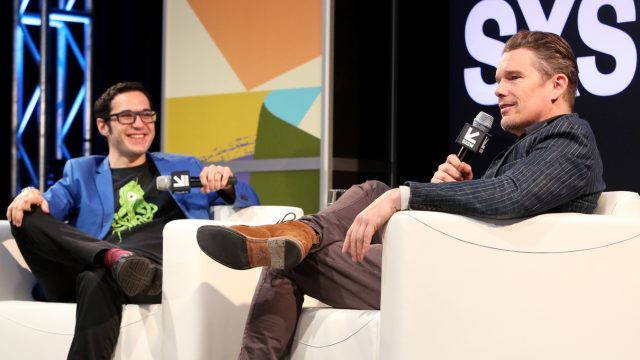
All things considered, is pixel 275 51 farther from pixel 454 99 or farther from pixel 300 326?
pixel 300 326

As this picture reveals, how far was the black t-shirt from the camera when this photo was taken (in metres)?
3.35

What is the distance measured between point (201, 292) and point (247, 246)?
1.45ft

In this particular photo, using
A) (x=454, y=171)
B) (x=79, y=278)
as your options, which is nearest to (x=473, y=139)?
(x=454, y=171)

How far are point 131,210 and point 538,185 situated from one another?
172cm

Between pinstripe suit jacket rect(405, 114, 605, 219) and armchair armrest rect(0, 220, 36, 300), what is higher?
pinstripe suit jacket rect(405, 114, 605, 219)

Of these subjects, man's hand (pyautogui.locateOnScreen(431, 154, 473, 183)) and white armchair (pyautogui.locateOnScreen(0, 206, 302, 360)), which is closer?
man's hand (pyautogui.locateOnScreen(431, 154, 473, 183))

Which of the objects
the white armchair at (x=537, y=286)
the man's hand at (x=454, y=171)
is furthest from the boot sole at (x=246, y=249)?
the man's hand at (x=454, y=171)

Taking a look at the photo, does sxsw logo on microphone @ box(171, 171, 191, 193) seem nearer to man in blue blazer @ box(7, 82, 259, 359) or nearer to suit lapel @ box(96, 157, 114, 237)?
man in blue blazer @ box(7, 82, 259, 359)

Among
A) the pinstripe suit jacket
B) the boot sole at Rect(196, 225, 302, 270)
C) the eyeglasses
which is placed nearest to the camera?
the pinstripe suit jacket

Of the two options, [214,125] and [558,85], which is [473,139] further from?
[214,125]

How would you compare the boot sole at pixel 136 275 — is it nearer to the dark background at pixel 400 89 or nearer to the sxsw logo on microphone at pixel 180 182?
the sxsw logo on microphone at pixel 180 182

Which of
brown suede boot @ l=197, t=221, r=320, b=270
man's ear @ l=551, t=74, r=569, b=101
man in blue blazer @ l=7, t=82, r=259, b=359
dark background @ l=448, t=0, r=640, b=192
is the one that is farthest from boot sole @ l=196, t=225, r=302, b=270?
dark background @ l=448, t=0, r=640, b=192

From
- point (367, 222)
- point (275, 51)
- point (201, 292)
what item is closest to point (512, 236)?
point (367, 222)

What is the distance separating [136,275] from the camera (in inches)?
Answer: 112
